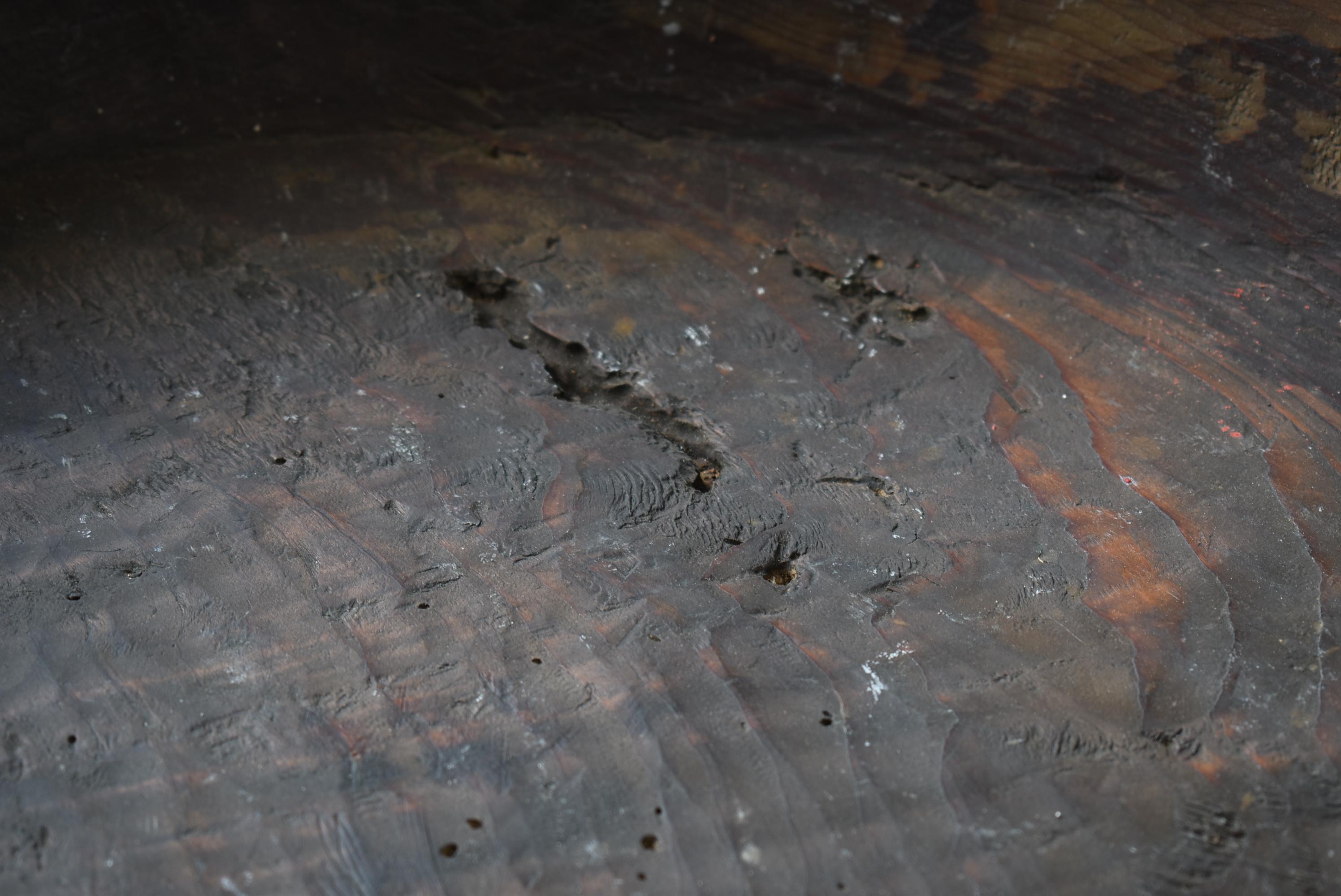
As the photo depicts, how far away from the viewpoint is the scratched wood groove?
3.37 feet

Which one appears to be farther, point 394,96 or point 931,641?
point 394,96

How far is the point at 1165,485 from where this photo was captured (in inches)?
56.2

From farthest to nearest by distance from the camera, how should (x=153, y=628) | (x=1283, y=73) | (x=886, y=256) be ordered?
(x=886, y=256)
(x=1283, y=73)
(x=153, y=628)

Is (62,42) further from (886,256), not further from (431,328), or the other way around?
(886,256)

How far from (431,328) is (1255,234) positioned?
4.30 ft

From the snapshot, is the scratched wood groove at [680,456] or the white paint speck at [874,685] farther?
the white paint speck at [874,685]

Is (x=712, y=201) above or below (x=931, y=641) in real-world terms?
above

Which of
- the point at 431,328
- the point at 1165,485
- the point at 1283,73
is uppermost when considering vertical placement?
the point at 1283,73

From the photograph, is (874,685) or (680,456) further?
(680,456)

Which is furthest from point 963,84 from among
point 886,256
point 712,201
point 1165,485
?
point 1165,485

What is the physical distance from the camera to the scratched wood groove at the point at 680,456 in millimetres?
1026

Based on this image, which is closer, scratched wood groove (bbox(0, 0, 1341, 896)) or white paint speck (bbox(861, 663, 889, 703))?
scratched wood groove (bbox(0, 0, 1341, 896))

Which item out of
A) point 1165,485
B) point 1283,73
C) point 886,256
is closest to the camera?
point 1165,485

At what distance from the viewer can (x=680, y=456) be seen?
4.80 feet
